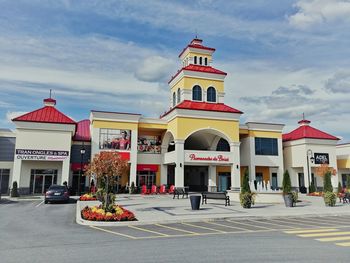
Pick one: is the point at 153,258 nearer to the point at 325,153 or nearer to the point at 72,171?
the point at 72,171

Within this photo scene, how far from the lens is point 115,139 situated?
113ft

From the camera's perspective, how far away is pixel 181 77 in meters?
38.2

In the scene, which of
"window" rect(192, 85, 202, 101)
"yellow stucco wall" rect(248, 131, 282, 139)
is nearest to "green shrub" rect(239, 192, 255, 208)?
"window" rect(192, 85, 202, 101)

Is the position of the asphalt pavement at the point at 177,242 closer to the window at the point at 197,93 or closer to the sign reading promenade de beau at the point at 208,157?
the sign reading promenade de beau at the point at 208,157

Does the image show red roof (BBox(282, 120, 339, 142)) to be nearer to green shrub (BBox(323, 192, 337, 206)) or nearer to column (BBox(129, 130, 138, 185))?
green shrub (BBox(323, 192, 337, 206))

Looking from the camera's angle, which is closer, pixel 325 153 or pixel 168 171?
pixel 168 171

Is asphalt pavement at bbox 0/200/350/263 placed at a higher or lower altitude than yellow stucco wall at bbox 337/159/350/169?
lower

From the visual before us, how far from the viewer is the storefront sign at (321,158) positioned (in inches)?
1613

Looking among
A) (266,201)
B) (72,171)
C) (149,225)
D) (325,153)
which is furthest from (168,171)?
(149,225)

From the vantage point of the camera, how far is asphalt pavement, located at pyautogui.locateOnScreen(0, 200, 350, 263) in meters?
7.60

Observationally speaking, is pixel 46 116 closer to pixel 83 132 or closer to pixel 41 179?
pixel 83 132

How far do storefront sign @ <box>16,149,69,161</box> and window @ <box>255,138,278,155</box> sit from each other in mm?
23856

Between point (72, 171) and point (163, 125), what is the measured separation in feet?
38.4

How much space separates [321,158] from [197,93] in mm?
19152
